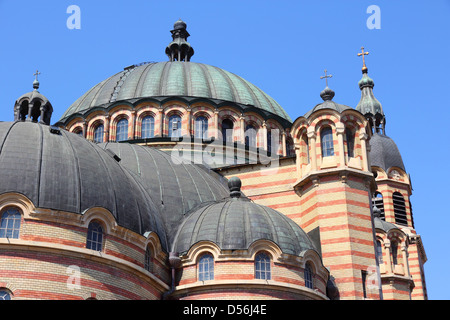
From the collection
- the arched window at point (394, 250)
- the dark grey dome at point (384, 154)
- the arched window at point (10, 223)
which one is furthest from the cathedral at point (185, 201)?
the dark grey dome at point (384, 154)

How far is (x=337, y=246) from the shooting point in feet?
114

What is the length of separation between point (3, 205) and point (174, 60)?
32394 millimetres

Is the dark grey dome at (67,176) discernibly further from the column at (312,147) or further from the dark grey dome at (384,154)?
the dark grey dome at (384,154)

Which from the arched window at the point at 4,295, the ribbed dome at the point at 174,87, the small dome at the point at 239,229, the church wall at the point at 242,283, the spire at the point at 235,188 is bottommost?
the arched window at the point at 4,295

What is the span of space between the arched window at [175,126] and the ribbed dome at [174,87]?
1.66m

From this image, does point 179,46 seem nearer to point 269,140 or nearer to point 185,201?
point 269,140

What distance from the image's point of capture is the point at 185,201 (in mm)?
35906

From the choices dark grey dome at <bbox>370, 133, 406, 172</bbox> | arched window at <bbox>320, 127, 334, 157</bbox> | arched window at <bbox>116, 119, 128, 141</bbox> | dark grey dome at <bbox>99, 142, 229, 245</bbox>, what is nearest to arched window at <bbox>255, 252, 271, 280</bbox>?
dark grey dome at <bbox>99, 142, 229, 245</bbox>

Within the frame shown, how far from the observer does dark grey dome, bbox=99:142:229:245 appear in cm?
3519

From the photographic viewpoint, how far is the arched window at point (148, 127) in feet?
156

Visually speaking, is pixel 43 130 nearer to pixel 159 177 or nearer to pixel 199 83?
pixel 159 177

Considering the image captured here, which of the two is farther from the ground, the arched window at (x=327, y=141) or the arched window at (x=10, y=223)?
the arched window at (x=327, y=141)

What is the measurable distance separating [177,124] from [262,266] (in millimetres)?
18692

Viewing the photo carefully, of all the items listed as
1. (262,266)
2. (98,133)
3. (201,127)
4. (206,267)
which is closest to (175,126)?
(201,127)
